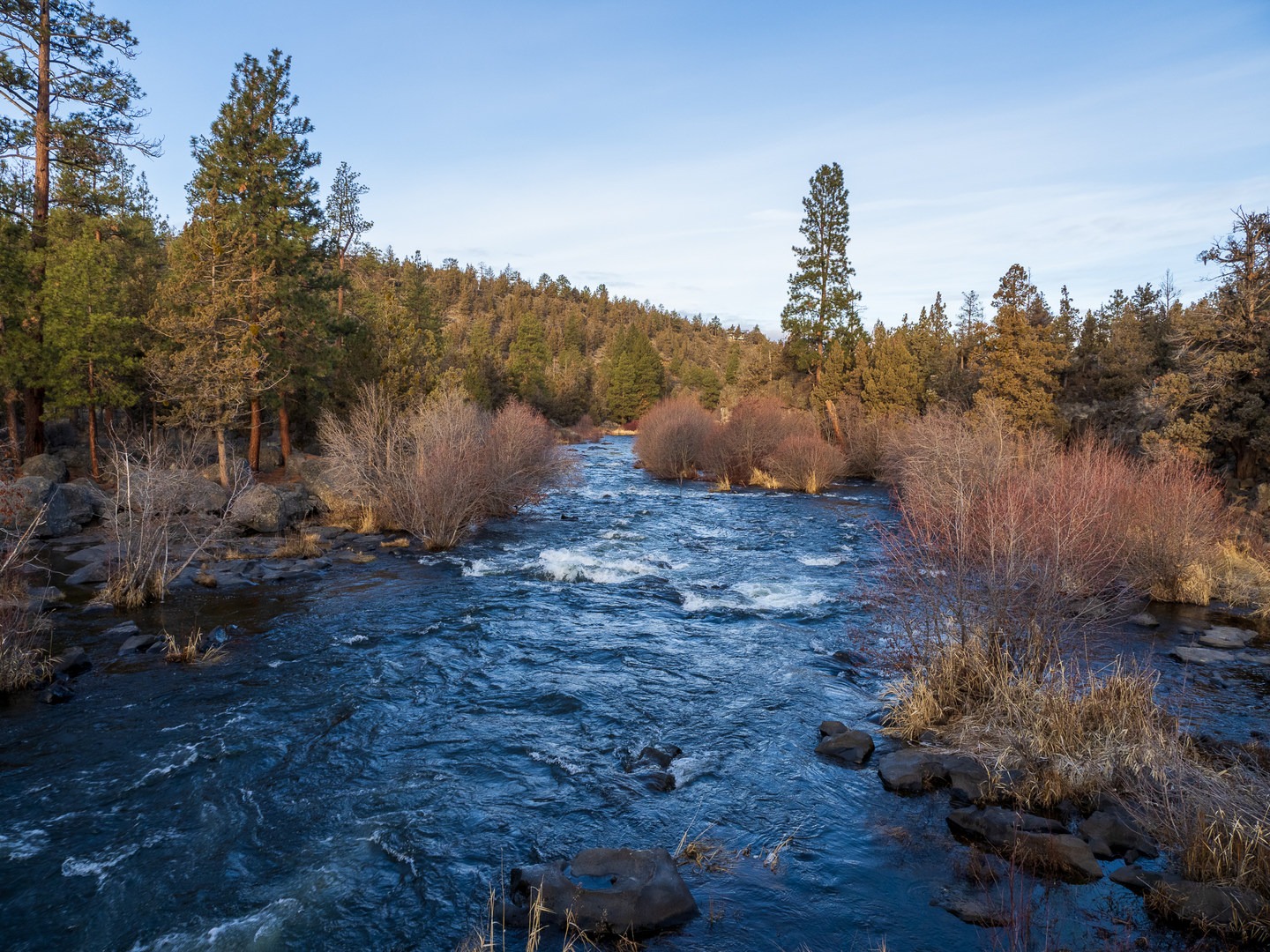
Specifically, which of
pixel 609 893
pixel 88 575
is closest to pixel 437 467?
pixel 88 575

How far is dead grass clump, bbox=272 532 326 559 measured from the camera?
20297mm

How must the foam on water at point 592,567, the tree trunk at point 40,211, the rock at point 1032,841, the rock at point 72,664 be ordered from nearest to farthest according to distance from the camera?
the rock at point 1032,841
the rock at point 72,664
the foam on water at point 592,567
the tree trunk at point 40,211

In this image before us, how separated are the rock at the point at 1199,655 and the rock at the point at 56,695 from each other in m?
17.2

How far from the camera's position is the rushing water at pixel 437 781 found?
255 inches

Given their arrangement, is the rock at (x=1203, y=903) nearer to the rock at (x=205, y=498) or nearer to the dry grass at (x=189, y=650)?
the dry grass at (x=189, y=650)

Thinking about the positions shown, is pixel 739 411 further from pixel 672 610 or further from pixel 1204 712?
pixel 1204 712

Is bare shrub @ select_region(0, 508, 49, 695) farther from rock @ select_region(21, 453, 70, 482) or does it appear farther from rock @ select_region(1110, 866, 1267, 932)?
rock @ select_region(21, 453, 70, 482)

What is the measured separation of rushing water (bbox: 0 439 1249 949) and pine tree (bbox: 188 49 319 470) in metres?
14.7

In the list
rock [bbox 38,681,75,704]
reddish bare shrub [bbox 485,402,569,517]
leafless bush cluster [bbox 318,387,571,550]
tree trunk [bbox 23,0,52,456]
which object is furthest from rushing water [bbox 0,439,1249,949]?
tree trunk [bbox 23,0,52,456]

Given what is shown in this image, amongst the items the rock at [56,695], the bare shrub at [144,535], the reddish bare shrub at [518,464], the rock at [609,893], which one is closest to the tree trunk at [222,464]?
the bare shrub at [144,535]

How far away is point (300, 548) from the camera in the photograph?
2062 cm

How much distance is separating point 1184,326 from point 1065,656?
74.6 ft

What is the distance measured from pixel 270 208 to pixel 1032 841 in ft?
103

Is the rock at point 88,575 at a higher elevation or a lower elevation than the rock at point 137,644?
higher
